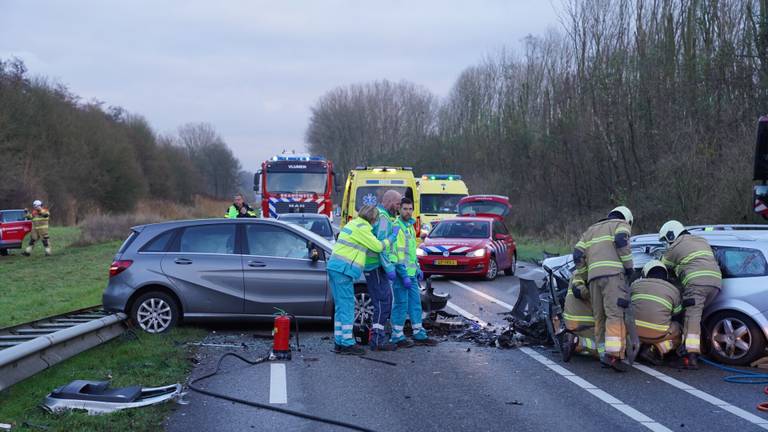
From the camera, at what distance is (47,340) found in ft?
25.4

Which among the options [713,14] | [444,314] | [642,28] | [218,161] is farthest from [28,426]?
[218,161]

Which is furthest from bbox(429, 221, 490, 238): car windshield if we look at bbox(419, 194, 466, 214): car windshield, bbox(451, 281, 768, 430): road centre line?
bbox(419, 194, 466, 214): car windshield

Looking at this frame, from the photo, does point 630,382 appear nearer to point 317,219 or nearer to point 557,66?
point 317,219

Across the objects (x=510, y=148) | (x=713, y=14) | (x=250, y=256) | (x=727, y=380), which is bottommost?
(x=727, y=380)

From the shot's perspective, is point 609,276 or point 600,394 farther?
point 609,276

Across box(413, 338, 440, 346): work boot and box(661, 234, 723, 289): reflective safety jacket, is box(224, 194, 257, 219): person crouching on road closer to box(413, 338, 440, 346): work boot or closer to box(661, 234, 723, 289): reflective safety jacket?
box(413, 338, 440, 346): work boot

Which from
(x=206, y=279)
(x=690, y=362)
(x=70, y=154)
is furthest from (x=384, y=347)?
(x=70, y=154)

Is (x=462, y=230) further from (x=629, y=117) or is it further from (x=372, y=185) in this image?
(x=629, y=117)

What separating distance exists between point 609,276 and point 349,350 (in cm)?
308

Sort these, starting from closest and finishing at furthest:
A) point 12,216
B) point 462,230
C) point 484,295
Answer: point 484,295
point 462,230
point 12,216

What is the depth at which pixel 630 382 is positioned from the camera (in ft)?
26.1

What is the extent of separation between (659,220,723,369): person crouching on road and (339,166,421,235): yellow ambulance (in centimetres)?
1432

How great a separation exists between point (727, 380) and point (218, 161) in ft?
377

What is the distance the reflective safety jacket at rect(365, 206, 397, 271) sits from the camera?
9.51 metres
